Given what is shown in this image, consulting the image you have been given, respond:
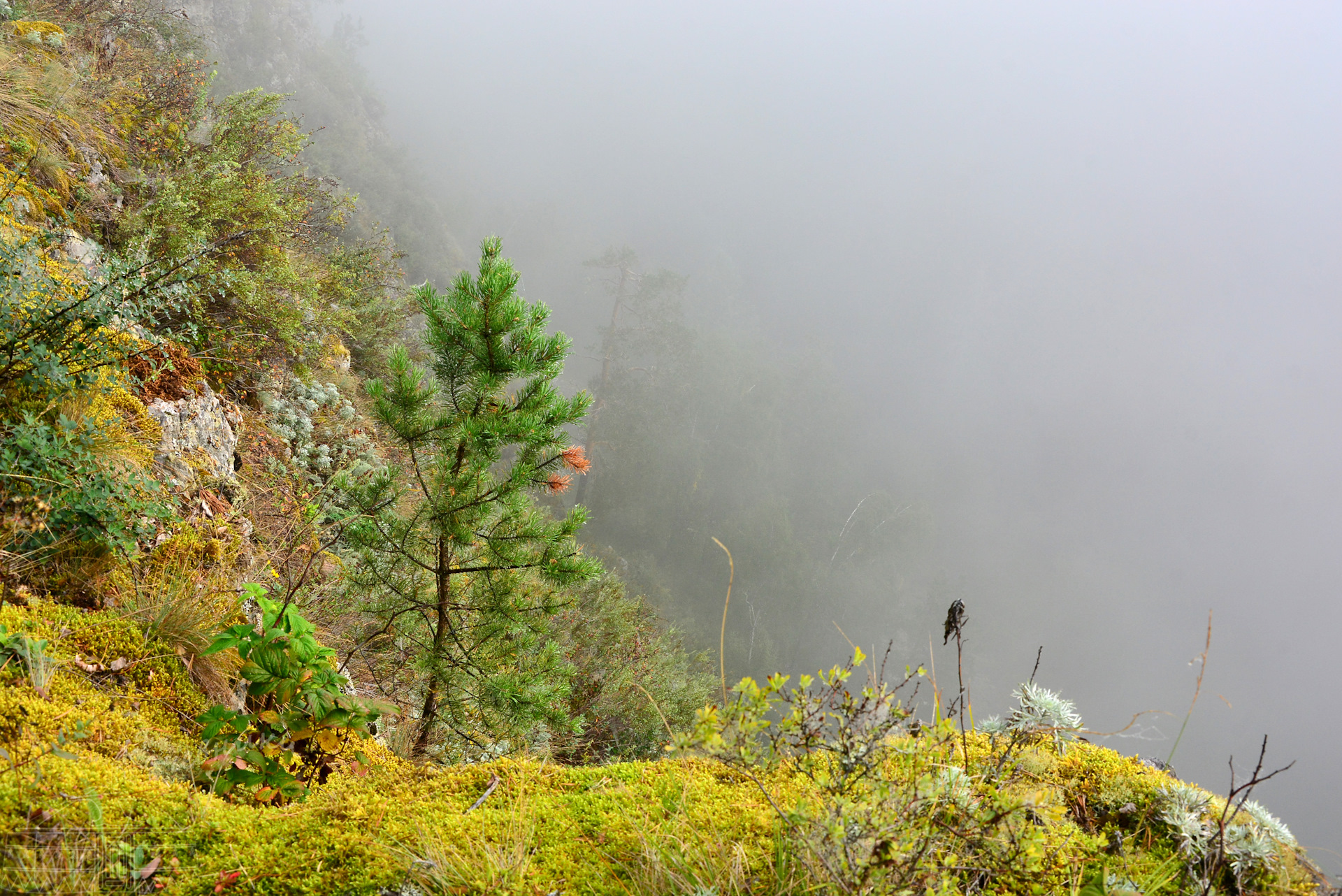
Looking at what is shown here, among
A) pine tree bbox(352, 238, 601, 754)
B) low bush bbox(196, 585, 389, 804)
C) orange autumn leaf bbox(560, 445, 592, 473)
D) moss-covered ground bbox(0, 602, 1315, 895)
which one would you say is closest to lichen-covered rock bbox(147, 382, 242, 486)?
pine tree bbox(352, 238, 601, 754)

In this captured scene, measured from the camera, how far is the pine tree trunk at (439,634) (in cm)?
350

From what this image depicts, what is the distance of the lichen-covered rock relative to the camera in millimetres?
3246

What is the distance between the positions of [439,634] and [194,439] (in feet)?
6.67

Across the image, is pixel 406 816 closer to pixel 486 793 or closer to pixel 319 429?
pixel 486 793

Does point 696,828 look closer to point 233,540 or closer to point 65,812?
point 65,812

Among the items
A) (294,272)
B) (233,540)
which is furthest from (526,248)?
(233,540)

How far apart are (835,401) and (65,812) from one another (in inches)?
1633

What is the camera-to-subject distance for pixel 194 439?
361 cm

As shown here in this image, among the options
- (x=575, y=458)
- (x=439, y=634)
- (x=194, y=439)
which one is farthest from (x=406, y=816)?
(x=194, y=439)

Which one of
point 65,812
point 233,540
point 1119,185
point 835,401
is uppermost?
point 1119,185

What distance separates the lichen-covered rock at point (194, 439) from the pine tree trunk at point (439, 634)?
144 centimetres

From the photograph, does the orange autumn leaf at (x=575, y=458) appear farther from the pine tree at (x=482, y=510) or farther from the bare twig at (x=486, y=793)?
the bare twig at (x=486, y=793)

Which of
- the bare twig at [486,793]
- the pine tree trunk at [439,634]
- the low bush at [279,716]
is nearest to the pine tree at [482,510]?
the pine tree trunk at [439,634]

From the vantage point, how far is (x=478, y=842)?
1.49 metres
